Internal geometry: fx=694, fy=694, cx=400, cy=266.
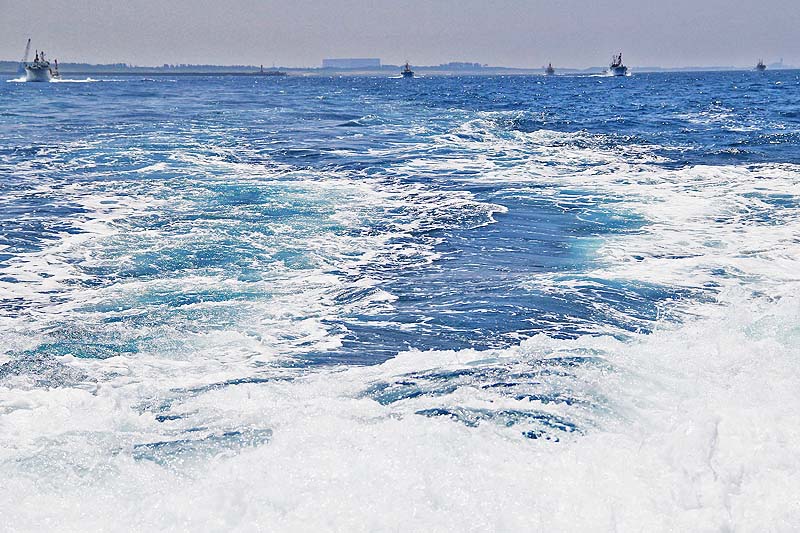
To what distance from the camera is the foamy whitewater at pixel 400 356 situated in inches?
161

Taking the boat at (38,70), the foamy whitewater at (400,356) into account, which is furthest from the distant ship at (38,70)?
the foamy whitewater at (400,356)

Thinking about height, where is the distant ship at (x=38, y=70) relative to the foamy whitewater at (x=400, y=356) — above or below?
above

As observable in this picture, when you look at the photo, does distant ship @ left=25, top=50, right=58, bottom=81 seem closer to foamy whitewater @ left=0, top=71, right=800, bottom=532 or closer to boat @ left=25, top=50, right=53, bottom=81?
boat @ left=25, top=50, right=53, bottom=81

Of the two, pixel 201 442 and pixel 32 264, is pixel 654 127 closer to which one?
pixel 32 264

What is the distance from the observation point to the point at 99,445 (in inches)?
187

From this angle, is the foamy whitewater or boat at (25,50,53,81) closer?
the foamy whitewater

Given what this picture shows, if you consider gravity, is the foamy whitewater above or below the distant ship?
below

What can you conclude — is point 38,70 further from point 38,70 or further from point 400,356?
point 400,356

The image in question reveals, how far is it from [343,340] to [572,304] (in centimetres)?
264

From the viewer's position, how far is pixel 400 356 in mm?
6469

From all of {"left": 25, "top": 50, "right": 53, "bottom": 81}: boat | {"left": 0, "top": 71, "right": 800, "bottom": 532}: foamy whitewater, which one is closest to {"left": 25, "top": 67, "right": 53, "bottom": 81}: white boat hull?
{"left": 25, "top": 50, "right": 53, "bottom": 81}: boat

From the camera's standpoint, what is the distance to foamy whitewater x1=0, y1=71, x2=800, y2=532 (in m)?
4.09

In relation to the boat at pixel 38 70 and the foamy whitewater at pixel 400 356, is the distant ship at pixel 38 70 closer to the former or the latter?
the boat at pixel 38 70

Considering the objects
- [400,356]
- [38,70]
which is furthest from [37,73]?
[400,356]
